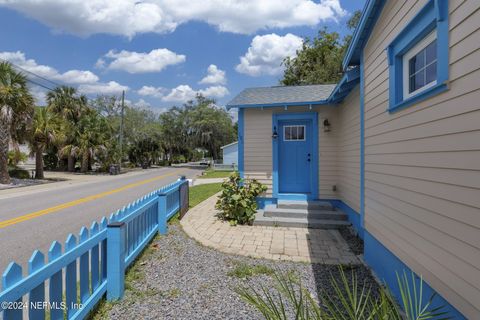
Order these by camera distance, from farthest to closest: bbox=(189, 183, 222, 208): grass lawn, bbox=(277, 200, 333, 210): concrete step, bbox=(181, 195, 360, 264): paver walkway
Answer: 1. bbox=(189, 183, 222, 208): grass lawn
2. bbox=(277, 200, 333, 210): concrete step
3. bbox=(181, 195, 360, 264): paver walkway

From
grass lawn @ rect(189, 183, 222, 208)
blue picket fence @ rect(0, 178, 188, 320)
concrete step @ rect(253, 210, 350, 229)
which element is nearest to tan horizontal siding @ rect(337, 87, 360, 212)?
concrete step @ rect(253, 210, 350, 229)

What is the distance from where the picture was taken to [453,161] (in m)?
2.13

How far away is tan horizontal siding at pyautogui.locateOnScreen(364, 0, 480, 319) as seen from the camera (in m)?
1.90

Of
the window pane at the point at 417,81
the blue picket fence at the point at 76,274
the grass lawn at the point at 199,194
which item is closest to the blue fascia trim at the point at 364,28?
the window pane at the point at 417,81

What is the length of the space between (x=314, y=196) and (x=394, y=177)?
3991mm

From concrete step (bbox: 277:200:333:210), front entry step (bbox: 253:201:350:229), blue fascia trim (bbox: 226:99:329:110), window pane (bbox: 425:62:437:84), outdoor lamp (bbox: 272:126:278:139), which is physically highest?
blue fascia trim (bbox: 226:99:329:110)

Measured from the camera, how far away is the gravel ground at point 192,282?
9.00ft

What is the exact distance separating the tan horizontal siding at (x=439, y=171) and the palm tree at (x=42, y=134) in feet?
60.2

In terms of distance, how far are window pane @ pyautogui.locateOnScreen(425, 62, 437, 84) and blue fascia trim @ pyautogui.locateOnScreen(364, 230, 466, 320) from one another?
6.29 ft

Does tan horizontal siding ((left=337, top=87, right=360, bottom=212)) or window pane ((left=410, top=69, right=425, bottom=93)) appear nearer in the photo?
window pane ((left=410, top=69, right=425, bottom=93))

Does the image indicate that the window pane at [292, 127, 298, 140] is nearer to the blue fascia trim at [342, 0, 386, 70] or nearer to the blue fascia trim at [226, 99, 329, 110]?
the blue fascia trim at [226, 99, 329, 110]

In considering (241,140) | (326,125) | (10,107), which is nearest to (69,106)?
(10,107)

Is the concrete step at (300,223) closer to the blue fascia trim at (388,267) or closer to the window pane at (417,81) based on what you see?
the blue fascia trim at (388,267)

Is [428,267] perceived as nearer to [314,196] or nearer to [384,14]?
[384,14]
